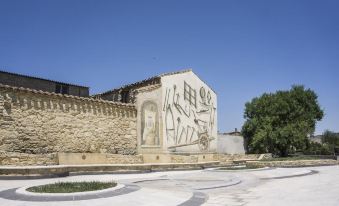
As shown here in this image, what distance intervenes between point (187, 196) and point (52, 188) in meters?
4.37

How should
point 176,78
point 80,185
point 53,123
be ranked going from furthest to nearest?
1. point 176,78
2. point 53,123
3. point 80,185

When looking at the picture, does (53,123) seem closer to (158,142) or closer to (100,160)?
(100,160)

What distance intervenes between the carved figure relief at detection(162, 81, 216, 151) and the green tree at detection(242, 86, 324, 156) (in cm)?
1116

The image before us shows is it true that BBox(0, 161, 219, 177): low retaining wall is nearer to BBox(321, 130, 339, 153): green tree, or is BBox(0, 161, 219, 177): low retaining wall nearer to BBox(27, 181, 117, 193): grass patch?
BBox(27, 181, 117, 193): grass patch

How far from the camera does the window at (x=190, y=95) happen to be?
3171cm

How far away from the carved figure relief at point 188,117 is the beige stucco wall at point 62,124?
137 inches

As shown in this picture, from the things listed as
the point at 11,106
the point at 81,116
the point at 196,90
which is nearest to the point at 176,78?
the point at 196,90

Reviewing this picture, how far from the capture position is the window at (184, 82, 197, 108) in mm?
31709

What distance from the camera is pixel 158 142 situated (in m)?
28.5

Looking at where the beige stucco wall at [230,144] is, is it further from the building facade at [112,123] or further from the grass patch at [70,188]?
the grass patch at [70,188]

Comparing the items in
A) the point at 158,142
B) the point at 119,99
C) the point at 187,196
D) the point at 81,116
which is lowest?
the point at 187,196

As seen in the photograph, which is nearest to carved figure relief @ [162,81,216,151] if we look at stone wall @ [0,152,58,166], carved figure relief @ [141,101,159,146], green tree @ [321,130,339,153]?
carved figure relief @ [141,101,159,146]

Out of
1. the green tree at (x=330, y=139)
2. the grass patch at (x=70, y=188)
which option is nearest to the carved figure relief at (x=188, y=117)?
the grass patch at (x=70, y=188)

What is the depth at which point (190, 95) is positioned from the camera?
106 feet
